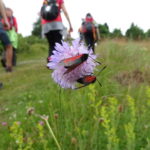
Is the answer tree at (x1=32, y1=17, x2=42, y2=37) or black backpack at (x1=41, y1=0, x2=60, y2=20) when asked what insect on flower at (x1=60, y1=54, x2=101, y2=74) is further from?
tree at (x1=32, y1=17, x2=42, y2=37)

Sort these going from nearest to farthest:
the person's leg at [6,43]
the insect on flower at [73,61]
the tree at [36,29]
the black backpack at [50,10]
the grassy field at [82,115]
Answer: the insect on flower at [73,61], the grassy field at [82,115], the black backpack at [50,10], the person's leg at [6,43], the tree at [36,29]

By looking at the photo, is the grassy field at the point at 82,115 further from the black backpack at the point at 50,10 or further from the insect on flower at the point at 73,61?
the black backpack at the point at 50,10

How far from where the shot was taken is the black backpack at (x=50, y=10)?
478 cm

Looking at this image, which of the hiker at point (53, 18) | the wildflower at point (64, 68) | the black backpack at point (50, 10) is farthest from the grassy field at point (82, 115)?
the black backpack at point (50, 10)

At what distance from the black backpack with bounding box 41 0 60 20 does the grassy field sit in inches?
39.4

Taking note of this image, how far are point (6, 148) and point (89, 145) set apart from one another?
2.45ft

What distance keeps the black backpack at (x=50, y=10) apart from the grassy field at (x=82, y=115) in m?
1.00

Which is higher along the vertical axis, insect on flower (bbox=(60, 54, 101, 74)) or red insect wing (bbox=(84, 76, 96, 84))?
insect on flower (bbox=(60, 54, 101, 74))

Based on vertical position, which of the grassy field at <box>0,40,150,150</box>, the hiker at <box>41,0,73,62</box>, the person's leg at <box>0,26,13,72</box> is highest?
the hiker at <box>41,0,73,62</box>

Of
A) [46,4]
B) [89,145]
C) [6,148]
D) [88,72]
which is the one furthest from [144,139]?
[46,4]

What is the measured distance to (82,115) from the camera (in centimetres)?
256

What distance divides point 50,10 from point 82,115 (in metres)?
2.56

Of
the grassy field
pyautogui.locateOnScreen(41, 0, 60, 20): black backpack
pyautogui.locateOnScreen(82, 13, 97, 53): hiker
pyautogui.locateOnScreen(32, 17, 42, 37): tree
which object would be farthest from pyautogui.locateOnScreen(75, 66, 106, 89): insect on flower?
pyautogui.locateOnScreen(32, 17, 42, 37): tree

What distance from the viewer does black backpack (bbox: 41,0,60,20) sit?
15.7 feet
